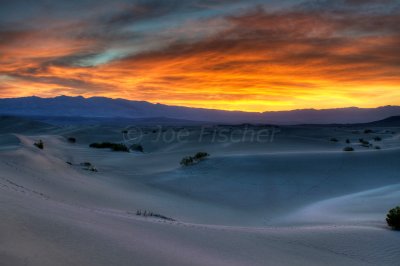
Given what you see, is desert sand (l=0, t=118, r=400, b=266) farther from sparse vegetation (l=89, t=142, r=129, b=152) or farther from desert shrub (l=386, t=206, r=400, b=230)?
sparse vegetation (l=89, t=142, r=129, b=152)

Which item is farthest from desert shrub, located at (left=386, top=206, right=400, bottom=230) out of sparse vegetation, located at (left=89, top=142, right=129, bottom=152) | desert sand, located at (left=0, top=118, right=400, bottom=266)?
sparse vegetation, located at (left=89, top=142, right=129, bottom=152)

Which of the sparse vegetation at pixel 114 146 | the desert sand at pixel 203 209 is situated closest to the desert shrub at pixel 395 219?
the desert sand at pixel 203 209

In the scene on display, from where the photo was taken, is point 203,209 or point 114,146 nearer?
point 203,209

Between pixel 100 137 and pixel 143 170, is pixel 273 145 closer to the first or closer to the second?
pixel 143 170

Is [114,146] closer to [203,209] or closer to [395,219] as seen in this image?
[203,209]

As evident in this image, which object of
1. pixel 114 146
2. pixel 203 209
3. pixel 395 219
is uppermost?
pixel 395 219

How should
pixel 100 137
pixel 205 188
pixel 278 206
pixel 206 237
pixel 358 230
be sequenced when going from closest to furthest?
pixel 206 237
pixel 358 230
pixel 278 206
pixel 205 188
pixel 100 137

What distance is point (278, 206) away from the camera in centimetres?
1323

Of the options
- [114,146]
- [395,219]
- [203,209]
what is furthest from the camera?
[114,146]

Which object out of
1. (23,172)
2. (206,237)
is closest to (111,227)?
(206,237)

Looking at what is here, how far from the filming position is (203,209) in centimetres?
1216

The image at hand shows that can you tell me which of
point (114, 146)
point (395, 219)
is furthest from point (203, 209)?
point (114, 146)

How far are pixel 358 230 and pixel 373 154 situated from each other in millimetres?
13563

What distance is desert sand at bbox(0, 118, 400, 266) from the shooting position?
4301 millimetres
